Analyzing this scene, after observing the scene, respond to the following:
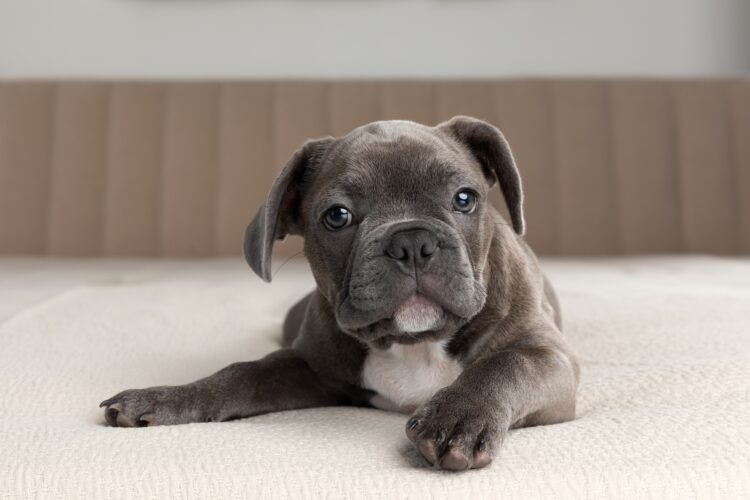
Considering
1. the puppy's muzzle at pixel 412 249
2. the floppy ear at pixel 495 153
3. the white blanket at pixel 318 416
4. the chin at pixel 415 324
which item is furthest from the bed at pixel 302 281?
the floppy ear at pixel 495 153

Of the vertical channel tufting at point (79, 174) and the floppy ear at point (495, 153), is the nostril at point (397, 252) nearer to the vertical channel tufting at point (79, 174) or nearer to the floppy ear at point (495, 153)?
the floppy ear at point (495, 153)

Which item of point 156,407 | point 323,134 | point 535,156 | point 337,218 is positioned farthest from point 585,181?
point 156,407

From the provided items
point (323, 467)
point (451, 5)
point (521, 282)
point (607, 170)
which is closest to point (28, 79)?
point (451, 5)

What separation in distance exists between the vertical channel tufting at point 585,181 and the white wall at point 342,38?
0.79 meters

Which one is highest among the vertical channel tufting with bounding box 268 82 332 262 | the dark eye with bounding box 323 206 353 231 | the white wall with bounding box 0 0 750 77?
the white wall with bounding box 0 0 750 77

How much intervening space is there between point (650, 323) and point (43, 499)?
6.53 ft

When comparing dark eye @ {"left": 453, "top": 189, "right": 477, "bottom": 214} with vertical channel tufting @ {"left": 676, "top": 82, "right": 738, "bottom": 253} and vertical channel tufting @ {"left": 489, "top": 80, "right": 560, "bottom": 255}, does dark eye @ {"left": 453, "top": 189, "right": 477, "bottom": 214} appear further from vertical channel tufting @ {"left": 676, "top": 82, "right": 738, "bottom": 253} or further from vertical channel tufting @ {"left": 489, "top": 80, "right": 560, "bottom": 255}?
vertical channel tufting @ {"left": 676, "top": 82, "right": 738, "bottom": 253}

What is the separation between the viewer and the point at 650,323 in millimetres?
2617

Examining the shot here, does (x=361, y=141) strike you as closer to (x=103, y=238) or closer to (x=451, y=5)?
(x=103, y=238)

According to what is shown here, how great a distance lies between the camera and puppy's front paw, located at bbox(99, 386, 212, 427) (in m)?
1.64

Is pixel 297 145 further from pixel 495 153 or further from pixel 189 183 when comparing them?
pixel 495 153

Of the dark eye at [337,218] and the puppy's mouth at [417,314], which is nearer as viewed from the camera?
the puppy's mouth at [417,314]

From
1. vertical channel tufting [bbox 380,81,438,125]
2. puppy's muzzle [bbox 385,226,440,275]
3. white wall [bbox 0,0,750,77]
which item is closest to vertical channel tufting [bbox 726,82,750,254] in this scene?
white wall [bbox 0,0,750,77]

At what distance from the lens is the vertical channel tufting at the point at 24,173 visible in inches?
187
